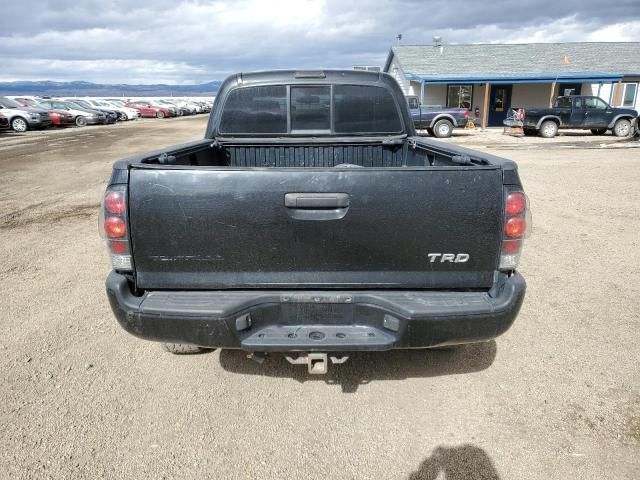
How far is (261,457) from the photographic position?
8.26 feet

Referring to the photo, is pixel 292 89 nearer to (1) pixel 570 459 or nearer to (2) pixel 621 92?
(1) pixel 570 459

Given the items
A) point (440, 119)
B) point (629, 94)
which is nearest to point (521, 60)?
point (629, 94)

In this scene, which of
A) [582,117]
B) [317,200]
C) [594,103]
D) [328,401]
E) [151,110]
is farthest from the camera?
[151,110]

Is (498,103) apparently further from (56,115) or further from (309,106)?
(309,106)

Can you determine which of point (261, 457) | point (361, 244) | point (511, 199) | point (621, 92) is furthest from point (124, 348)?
point (621, 92)

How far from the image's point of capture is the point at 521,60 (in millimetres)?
29594

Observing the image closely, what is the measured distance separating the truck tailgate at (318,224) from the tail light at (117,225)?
0.05 m

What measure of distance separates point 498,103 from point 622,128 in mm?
9464

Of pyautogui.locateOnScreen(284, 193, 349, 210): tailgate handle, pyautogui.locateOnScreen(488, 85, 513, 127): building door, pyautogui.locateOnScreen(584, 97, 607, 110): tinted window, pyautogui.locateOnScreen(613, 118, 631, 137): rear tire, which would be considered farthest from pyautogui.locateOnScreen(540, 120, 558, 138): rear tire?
pyautogui.locateOnScreen(284, 193, 349, 210): tailgate handle

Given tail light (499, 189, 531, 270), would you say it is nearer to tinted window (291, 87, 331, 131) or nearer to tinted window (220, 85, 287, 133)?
tinted window (291, 87, 331, 131)

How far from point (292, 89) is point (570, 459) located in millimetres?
3458

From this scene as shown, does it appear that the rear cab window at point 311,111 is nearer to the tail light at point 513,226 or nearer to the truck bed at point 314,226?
the truck bed at point 314,226

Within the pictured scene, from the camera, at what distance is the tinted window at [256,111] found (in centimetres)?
419

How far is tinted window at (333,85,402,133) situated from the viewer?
165 inches
